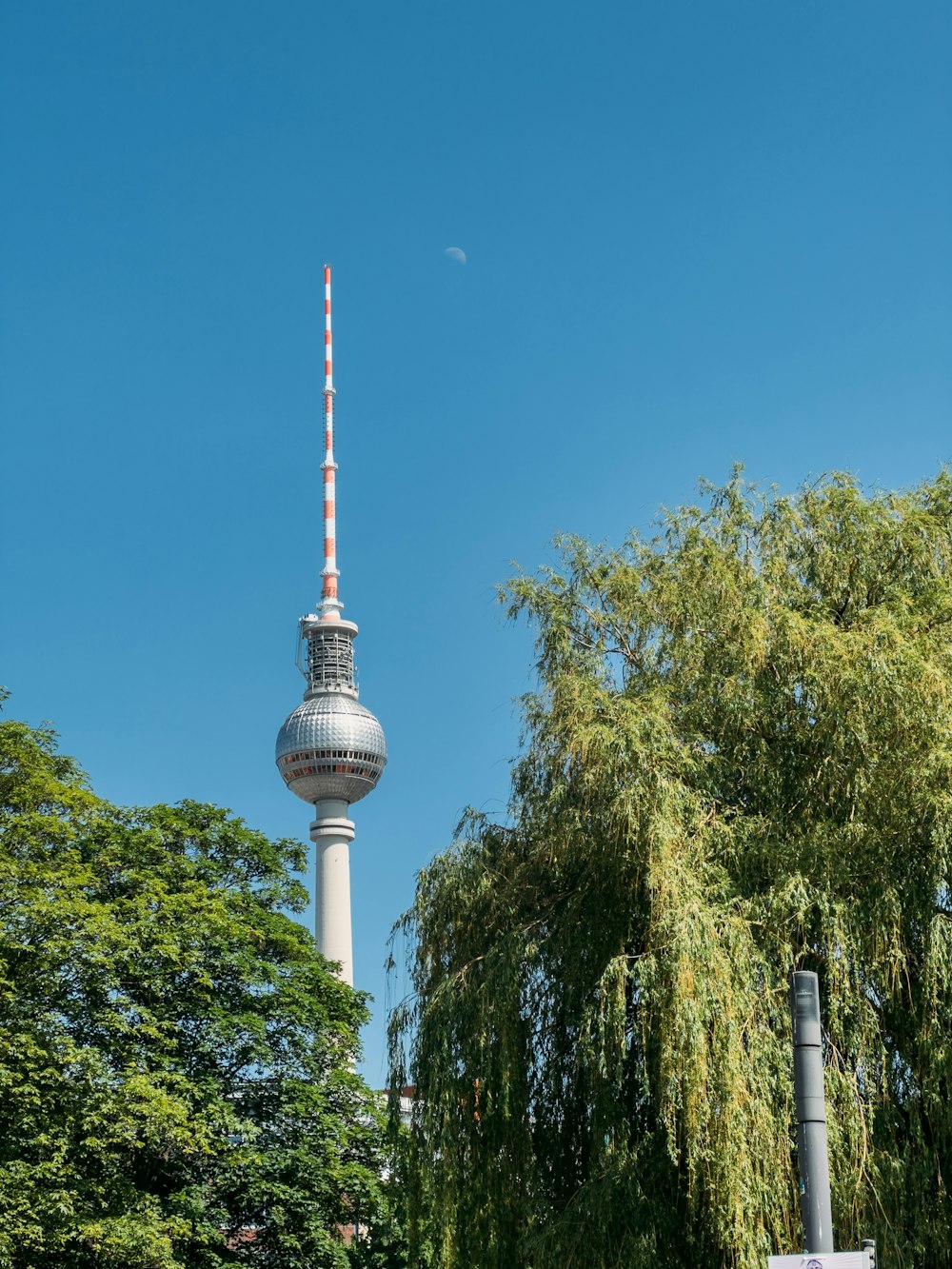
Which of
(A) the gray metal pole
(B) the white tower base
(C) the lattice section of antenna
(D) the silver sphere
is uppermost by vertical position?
(C) the lattice section of antenna

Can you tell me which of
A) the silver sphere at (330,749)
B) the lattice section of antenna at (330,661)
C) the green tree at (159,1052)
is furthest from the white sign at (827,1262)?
the lattice section of antenna at (330,661)

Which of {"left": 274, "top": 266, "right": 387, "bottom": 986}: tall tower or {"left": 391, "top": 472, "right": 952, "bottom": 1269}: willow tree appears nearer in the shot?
{"left": 391, "top": 472, "right": 952, "bottom": 1269}: willow tree

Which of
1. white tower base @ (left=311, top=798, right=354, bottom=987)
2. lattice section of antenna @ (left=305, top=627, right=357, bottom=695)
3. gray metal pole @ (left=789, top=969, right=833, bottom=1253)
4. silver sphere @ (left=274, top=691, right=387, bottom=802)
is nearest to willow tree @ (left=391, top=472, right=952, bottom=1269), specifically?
gray metal pole @ (left=789, top=969, right=833, bottom=1253)

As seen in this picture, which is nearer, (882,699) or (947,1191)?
(947,1191)

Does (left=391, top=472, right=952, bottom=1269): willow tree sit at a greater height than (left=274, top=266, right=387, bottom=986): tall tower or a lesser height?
lesser

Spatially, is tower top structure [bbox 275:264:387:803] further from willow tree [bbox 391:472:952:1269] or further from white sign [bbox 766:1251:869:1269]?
white sign [bbox 766:1251:869:1269]

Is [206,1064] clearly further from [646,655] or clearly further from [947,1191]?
[947,1191]

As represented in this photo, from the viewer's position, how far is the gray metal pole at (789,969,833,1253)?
10.1 metres

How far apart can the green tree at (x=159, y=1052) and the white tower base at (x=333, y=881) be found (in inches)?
2757

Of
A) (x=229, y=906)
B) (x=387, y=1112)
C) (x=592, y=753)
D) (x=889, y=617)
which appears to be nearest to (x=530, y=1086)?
(x=387, y=1112)

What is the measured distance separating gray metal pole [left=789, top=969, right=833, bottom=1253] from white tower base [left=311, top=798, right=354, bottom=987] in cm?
10114

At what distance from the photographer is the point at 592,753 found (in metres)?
20.4

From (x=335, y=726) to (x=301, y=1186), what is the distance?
82.4 metres

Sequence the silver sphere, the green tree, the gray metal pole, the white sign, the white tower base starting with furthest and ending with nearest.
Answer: the silver sphere → the white tower base → the green tree → the gray metal pole → the white sign
